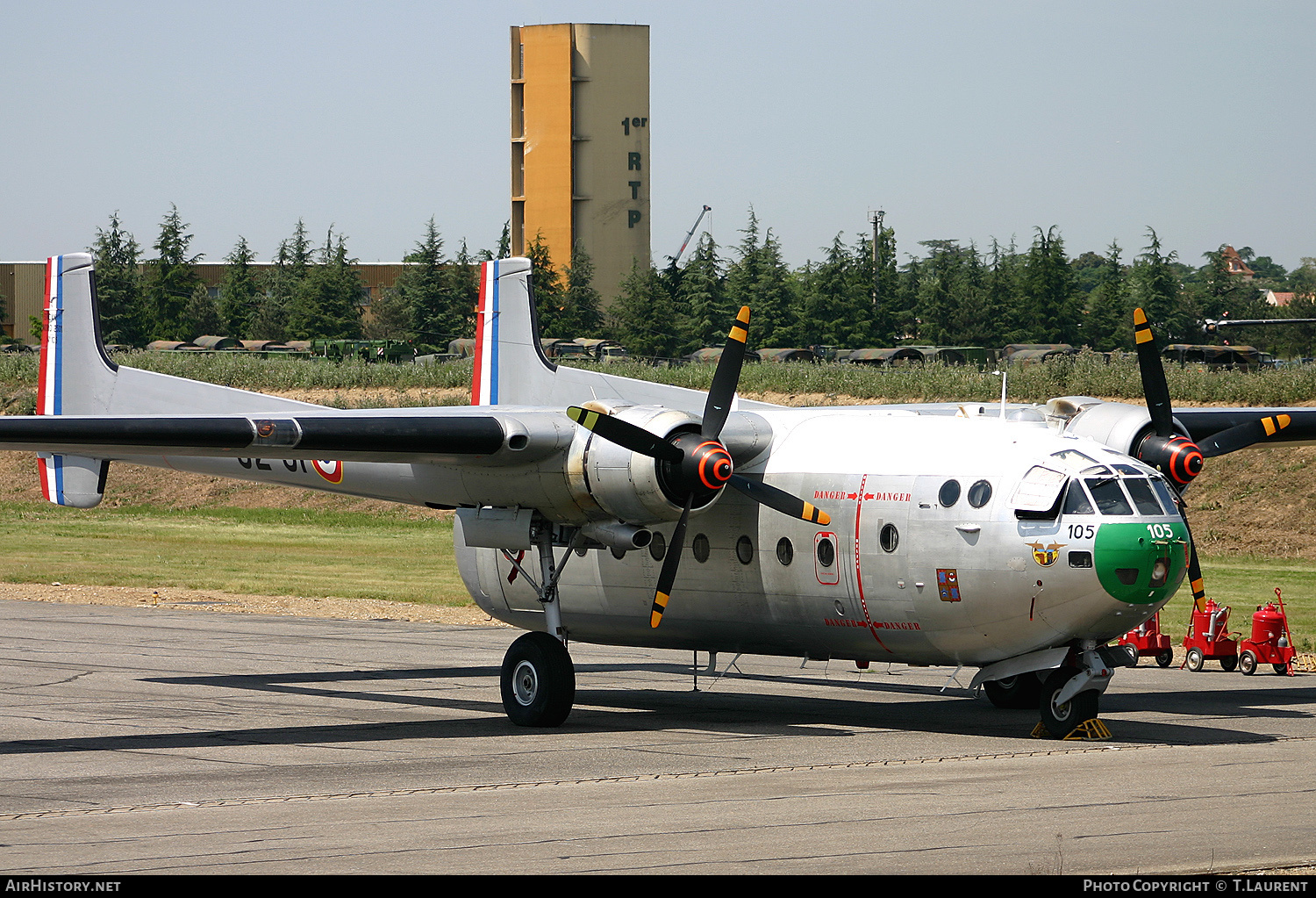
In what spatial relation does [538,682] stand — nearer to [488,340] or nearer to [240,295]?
[488,340]

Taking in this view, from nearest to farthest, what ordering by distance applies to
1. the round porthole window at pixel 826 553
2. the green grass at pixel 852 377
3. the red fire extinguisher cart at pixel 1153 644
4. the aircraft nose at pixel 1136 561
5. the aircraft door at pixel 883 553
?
1. the aircraft nose at pixel 1136 561
2. the aircraft door at pixel 883 553
3. the round porthole window at pixel 826 553
4. the red fire extinguisher cart at pixel 1153 644
5. the green grass at pixel 852 377

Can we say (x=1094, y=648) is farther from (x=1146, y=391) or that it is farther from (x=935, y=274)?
(x=935, y=274)

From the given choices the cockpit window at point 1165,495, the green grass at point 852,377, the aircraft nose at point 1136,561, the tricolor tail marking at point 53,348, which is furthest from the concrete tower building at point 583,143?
the aircraft nose at point 1136,561

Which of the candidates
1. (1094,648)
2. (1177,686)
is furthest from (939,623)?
(1177,686)

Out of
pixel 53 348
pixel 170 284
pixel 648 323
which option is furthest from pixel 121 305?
pixel 53 348

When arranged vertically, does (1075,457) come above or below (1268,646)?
above

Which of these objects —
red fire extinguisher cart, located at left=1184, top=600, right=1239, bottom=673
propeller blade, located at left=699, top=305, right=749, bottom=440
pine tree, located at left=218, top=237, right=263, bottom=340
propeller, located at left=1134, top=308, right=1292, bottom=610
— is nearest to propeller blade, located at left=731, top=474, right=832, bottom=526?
propeller blade, located at left=699, top=305, right=749, bottom=440

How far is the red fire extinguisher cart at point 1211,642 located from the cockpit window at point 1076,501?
9.04 m

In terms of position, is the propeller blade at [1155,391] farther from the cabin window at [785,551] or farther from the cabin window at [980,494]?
the cabin window at [785,551]

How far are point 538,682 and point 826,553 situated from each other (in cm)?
398

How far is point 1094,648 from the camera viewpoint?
55.5 feet

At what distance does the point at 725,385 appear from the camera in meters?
18.8

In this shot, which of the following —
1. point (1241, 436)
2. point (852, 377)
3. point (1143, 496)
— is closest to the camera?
point (1143, 496)

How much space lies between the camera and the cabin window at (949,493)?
56.4 feet
